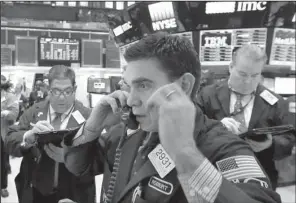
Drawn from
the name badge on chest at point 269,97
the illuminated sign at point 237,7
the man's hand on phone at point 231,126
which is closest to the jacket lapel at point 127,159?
the man's hand on phone at point 231,126

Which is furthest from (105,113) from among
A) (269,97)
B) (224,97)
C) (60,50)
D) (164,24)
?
(164,24)

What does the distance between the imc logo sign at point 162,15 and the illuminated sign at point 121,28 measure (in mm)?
259

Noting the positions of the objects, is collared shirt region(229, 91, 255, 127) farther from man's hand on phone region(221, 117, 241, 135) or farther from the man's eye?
the man's eye

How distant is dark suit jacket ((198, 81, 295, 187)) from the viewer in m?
2.09

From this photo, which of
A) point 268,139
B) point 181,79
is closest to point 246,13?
point 268,139

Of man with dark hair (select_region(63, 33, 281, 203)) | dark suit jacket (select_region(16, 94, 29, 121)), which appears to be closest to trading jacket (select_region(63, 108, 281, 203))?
man with dark hair (select_region(63, 33, 281, 203))

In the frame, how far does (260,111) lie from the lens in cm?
218

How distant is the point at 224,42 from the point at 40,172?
2335 mm

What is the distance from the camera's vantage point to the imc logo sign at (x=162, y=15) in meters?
3.88

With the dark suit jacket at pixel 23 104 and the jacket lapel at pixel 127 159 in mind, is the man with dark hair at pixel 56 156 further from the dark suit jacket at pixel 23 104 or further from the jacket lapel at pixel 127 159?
the jacket lapel at pixel 127 159

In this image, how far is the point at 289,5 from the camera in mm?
3689

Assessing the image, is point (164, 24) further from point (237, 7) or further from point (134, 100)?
point (134, 100)

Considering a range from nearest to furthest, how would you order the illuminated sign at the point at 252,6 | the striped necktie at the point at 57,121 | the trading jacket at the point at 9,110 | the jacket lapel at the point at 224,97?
the striped necktie at the point at 57,121 < the trading jacket at the point at 9,110 < the jacket lapel at the point at 224,97 < the illuminated sign at the point at 252,6

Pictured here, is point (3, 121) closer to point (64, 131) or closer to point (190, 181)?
point (64, 131)
